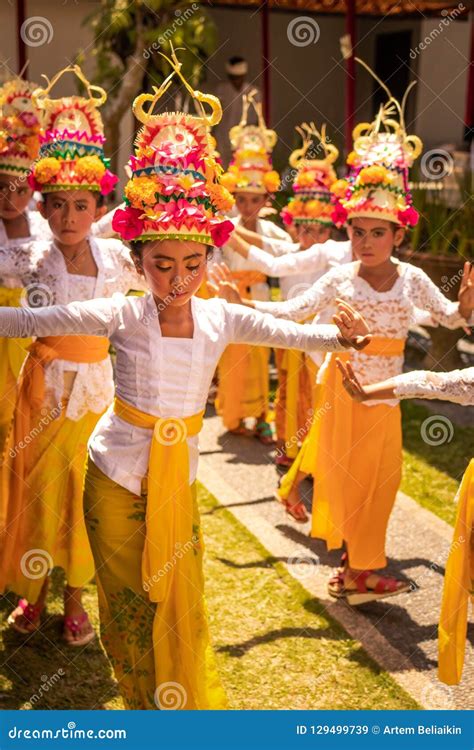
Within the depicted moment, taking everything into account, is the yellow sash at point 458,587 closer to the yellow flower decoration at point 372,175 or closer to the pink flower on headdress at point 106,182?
the yellow flower decoration at point 372,175

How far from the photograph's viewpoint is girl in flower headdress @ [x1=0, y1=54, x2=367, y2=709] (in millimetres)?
3109

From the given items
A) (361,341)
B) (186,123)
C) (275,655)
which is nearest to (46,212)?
(186,123)

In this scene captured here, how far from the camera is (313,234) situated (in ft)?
20.8

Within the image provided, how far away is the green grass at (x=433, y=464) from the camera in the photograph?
5.98m

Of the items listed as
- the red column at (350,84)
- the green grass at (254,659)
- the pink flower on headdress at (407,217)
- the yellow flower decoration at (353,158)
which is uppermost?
the red column at (350,84)

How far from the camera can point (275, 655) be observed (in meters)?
4.13

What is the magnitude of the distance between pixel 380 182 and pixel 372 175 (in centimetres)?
5

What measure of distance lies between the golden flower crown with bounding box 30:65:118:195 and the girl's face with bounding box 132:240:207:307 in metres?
1.13

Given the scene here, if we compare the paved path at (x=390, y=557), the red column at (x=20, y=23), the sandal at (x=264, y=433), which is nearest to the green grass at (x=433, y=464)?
the paved path at (x=390, y=557)
